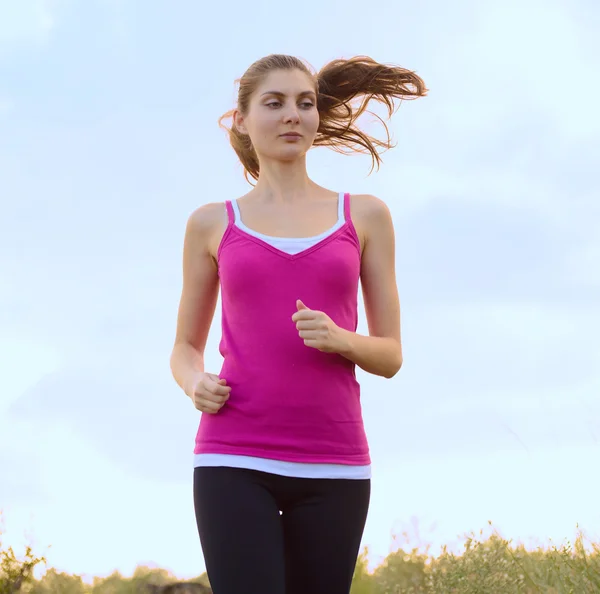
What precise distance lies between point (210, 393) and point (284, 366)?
0.29 metres

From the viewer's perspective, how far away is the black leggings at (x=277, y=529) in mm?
3207

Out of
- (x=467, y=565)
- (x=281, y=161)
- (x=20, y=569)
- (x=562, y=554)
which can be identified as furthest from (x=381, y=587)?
(x=281, y=161)

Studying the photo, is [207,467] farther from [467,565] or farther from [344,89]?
[467,565]

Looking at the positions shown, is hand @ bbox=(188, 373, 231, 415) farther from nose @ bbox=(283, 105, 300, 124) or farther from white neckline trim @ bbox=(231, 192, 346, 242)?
nose @ bbox=(283, 105, 300, 124)

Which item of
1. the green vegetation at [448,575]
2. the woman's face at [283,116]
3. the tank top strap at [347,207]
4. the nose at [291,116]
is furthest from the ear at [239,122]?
the green vegetation at [448,575]

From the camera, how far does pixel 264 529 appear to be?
323cm

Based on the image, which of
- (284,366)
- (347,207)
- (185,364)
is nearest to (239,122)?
(347,207)

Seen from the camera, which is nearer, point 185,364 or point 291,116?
point 291,116

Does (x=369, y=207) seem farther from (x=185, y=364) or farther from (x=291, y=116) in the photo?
(x=185, y=364)

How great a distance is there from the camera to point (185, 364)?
381 cm

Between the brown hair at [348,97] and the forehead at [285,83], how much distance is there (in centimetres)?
35

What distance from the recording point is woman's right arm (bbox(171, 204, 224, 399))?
12.4 ft

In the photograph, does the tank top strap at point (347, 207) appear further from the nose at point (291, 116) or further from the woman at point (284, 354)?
the nose at point (291, 116)

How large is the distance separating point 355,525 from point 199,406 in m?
0.75
